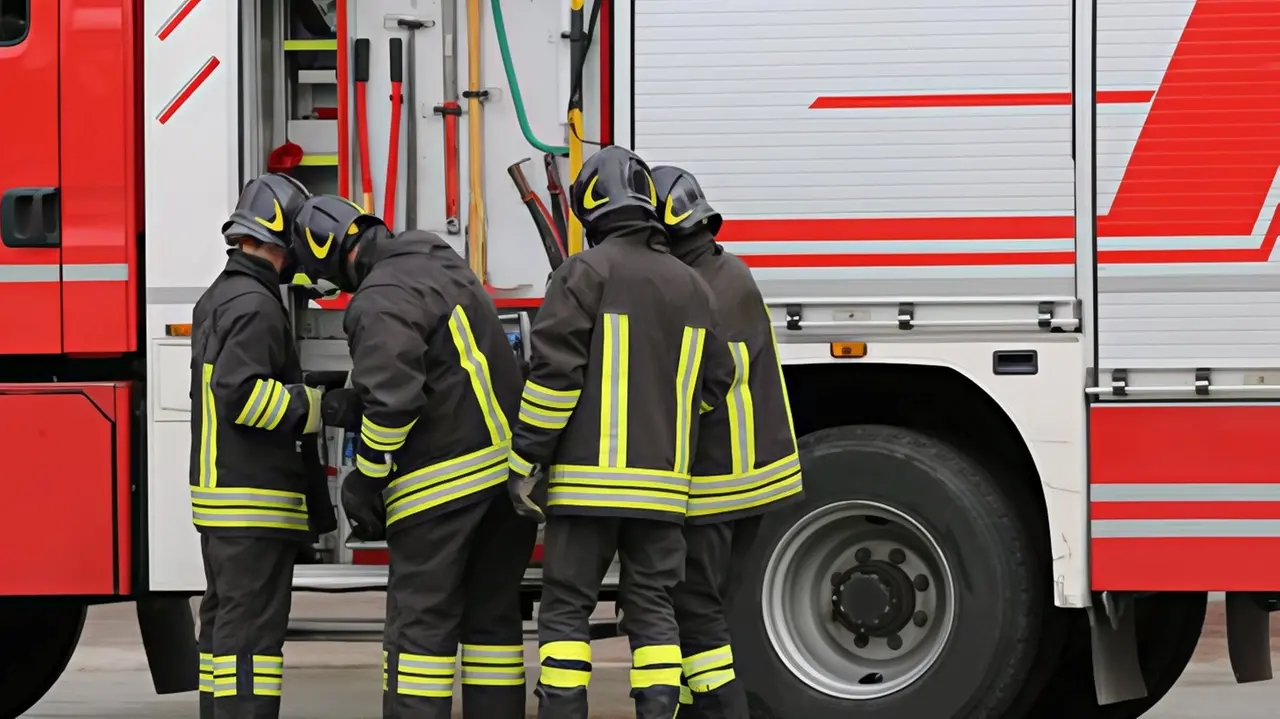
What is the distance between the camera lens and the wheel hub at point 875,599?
568 centimetres

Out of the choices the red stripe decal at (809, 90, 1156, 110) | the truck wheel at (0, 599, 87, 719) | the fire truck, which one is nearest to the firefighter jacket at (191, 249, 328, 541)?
the fire truck

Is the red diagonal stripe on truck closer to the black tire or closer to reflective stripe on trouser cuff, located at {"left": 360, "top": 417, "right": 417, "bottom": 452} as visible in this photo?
the black tire

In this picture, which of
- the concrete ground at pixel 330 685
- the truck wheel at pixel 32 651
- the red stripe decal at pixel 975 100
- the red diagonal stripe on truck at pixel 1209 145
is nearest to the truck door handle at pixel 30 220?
the truck wheel at pixel 32 651

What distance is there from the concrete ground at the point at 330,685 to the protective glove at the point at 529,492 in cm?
256

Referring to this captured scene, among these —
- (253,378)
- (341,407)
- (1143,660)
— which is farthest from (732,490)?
(1143,660)

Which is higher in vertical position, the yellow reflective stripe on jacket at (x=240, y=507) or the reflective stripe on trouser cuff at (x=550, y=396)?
the reflective stripe on trouser cuff at (x=550, y=396)

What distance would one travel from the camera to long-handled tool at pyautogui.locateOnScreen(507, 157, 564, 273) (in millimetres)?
5957

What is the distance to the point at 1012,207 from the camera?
17.8 ft

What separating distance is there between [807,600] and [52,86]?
116 inches

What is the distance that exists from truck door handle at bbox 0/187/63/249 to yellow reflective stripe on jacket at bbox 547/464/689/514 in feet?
6.40

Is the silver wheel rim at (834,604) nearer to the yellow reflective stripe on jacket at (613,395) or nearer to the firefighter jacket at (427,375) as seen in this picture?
the yellow reflective stripe on jacket at (613,395)

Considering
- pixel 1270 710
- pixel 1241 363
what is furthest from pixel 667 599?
pixel 1270 710

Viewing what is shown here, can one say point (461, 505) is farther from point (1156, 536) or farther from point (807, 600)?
point (1156, 536)

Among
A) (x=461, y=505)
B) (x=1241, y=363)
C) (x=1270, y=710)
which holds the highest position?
(x=1241, y=363)
